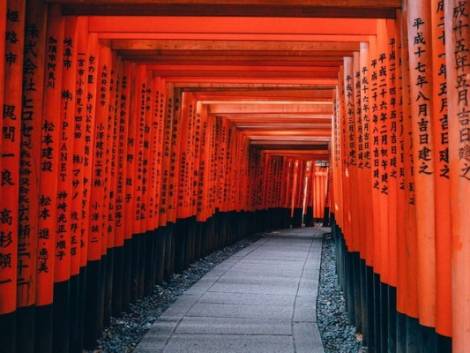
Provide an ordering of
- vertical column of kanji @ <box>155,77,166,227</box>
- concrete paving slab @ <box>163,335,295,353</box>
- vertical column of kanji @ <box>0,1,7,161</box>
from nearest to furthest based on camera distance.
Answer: vertical column of kanji @ <box>0,1,7,161</box>, concrete paving slab @ <box>163,335,295,353</box>, vertical column of kanji @ <box>155,77,166,227</box>

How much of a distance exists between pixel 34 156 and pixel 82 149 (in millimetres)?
1178

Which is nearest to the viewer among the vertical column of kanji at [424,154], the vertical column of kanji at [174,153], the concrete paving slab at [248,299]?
the vertical column of kanji at [424,154]

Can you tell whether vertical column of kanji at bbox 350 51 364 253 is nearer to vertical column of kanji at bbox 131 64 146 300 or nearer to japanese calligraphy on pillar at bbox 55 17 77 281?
vertical column of kanji at bbox 131 64 146 300

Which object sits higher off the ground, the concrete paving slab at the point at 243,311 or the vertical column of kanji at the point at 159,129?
the vertical column of kanji at the point at 159,129

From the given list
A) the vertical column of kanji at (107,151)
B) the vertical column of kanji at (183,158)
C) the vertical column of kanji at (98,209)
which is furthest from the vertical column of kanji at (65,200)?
the vertical column of kanji at (183,158)

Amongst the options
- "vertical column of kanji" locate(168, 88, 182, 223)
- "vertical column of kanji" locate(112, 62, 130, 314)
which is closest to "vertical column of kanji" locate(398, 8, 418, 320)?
"vertical column of kanji" locate(112, 62, 130, 314)

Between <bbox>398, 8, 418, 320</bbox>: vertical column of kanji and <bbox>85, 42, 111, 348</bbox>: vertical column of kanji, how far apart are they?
324 centimetres

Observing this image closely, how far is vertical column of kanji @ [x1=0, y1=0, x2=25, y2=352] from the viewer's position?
3943 millimetres

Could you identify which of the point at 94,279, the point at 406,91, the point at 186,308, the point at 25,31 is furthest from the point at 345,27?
the point at 186,308

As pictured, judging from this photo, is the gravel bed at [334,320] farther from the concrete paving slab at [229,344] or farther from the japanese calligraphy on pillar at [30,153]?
the japanese calligraphy on pillar at [30,153]

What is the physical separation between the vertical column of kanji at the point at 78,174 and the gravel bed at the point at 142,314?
66cm

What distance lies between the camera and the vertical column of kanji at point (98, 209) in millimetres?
6090

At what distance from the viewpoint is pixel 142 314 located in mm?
7656


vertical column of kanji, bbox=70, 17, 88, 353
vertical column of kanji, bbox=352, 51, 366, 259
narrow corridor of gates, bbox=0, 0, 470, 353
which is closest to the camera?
narrow corridor of gates, bbox=0, 0, 470, 353
